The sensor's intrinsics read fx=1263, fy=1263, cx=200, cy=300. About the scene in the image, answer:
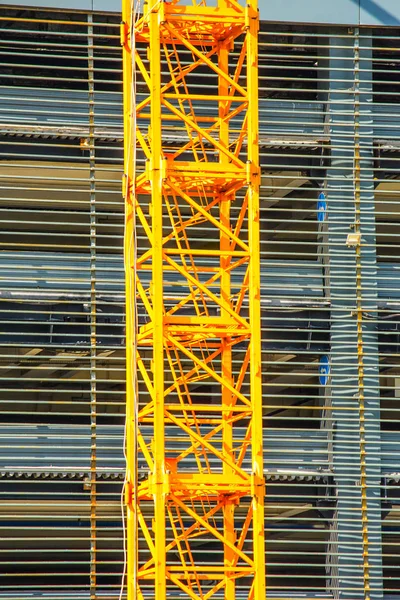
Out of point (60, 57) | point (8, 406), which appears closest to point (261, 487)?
point (60, 57)

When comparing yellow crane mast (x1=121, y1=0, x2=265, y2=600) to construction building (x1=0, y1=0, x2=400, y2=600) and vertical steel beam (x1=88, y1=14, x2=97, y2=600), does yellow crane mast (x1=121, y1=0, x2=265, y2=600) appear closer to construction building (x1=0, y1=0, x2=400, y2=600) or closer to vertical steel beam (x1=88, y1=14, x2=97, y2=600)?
vertical steel beam (x1=88, y1=14, x2=97, y2=600)

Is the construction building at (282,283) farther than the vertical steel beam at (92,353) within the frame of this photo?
Yes

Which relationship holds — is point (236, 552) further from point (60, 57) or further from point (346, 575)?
point (60, 57)

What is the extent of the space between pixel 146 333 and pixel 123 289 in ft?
13.3

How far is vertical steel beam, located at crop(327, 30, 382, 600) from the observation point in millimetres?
20453

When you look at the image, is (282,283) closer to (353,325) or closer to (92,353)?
(353,325)

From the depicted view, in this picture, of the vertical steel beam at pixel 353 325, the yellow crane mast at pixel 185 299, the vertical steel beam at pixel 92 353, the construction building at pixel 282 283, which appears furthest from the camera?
the vertical steel beam at pixel 353 325

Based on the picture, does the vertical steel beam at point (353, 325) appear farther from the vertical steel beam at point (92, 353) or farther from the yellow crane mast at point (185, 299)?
the vertical steel beam at point (92, 353)

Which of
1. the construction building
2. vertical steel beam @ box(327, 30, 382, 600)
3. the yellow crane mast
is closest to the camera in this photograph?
the yellow crane mast

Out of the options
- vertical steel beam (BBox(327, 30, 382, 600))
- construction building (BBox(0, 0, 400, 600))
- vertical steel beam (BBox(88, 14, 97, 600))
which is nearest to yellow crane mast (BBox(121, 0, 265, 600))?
vertical steel beam (BBox(88, 14, 97, 600))

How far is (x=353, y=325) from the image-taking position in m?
21.1

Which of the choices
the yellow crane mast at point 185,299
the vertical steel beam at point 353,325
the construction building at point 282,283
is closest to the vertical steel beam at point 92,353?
the construction building at point 282,283

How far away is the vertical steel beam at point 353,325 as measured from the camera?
20453 mm

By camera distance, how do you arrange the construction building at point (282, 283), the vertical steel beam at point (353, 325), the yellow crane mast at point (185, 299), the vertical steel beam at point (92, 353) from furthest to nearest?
the vertical steel beam at point (353, 325) → the construction building at point (282, 283) → the vertical steel beam at point (92, 353) → the yellow crane mast at point (185, 299)
